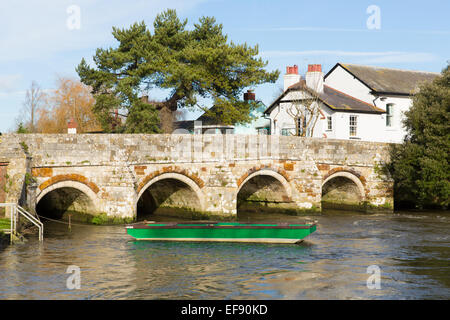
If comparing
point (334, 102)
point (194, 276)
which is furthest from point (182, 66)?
point (194, 276)

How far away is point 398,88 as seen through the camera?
161 ft

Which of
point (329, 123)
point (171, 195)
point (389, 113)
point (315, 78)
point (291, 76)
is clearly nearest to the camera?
point (171, 195)

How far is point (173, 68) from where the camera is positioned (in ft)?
133

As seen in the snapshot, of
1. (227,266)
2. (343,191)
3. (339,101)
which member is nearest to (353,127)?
(339,101)

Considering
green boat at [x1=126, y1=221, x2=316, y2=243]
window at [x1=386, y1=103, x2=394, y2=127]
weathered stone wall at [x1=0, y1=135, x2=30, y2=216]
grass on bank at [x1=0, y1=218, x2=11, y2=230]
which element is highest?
window at [x1=386, y1=103, x2=394, y2=127]

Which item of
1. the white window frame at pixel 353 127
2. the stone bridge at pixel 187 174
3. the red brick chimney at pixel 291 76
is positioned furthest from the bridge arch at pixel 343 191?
the red brick chimney at pixel 291 76

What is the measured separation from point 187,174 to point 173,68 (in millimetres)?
11373

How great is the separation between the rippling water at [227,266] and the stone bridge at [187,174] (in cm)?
215

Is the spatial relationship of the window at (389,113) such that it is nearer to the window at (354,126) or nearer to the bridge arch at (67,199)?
the window at (354,126)

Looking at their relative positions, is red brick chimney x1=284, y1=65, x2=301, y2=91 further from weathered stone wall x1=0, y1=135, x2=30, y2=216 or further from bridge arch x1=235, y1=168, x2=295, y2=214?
→ weathered stone wall x1=0, y1=135, x2=30, y2=216

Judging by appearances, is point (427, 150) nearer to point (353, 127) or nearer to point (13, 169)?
point (353, 127)

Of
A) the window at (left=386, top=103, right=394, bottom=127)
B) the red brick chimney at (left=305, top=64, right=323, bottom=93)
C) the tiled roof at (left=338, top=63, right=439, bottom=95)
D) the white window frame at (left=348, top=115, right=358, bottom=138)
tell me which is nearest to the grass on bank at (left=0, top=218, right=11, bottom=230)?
the white window frame at (left=348, top=115, right=358, bottom=138)

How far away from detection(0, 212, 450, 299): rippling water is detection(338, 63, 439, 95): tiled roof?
21.6 meters

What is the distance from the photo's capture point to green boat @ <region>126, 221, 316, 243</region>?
25516 mm
